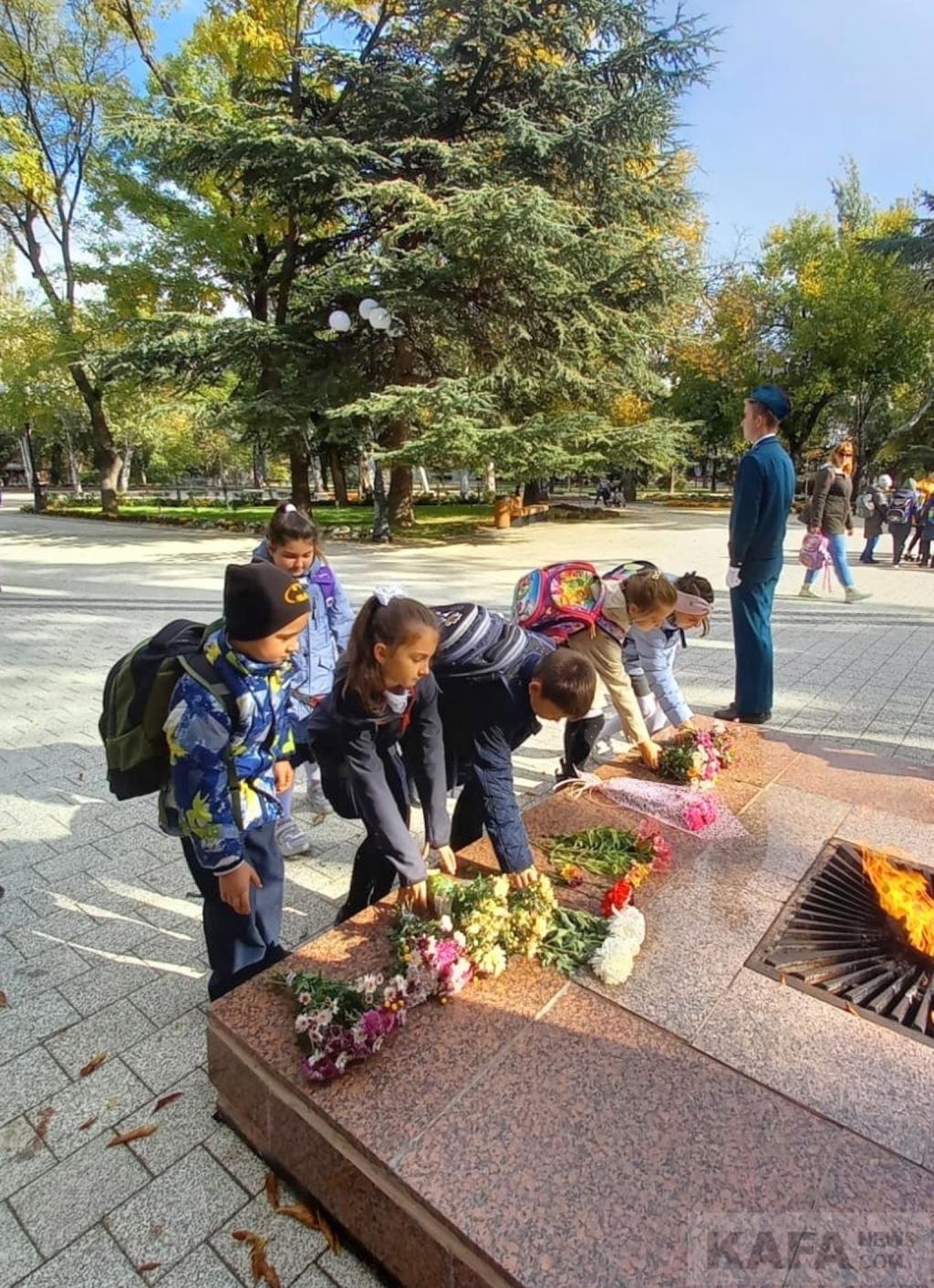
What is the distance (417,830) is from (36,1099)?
1808 mm

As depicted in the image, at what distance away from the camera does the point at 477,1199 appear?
141 centimetres

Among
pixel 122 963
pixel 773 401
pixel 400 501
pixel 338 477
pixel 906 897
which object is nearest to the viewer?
pixel 906 897

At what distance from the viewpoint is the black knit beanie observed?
5.87 feet

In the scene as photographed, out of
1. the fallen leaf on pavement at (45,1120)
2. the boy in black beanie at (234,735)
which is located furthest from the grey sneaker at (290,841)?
the fallen leaf on pavement at (45,1120)

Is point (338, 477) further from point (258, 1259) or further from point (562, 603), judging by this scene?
point (258, 1259)

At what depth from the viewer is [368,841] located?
2.46 meters

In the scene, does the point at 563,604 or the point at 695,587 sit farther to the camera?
the point at 695,587

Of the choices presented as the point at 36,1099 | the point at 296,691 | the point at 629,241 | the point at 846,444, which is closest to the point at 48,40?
the point at 629,241

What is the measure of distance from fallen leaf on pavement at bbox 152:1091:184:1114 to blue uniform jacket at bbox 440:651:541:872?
44.3 inches

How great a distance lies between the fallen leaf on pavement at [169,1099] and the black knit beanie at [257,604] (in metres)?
1.32

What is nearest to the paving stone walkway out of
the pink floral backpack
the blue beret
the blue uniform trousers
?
the blue uniform trousers

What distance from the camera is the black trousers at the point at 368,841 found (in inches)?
89.0

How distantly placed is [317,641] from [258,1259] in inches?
88.0

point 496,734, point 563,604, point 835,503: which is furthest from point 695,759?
point 835,503
